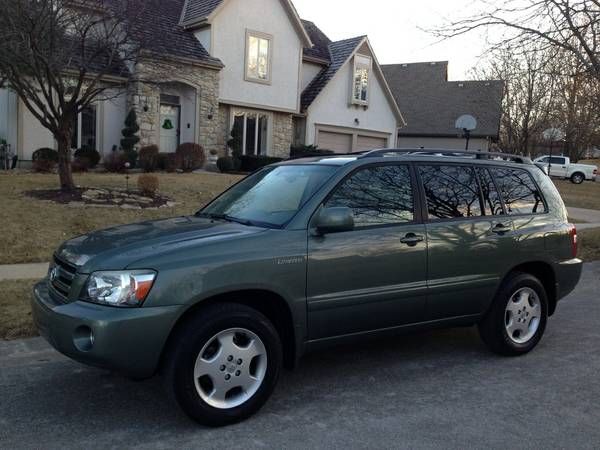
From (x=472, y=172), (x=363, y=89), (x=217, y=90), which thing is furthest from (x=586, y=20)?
(x=363, y=89)

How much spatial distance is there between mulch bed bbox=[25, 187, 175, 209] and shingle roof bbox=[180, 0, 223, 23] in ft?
35.0

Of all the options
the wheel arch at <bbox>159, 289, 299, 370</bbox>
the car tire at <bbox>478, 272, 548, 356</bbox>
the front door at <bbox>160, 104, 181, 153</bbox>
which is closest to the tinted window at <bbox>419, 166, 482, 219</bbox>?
the car tire at <bbox>478, 272, 548, 356</bbox>

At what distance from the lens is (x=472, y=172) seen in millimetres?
5367

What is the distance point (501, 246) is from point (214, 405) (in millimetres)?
2885

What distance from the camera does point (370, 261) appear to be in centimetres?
445

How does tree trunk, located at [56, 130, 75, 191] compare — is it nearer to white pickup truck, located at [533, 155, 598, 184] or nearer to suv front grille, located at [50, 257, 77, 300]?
suv front grille, located at [50, 257, 77, 300]

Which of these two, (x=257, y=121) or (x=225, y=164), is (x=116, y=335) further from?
(x=257, y=121)

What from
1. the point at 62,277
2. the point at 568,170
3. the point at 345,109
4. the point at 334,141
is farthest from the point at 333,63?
the point at 62,277

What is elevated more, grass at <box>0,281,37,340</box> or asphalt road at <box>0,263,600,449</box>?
grass at <box>0,281,37,340</box>

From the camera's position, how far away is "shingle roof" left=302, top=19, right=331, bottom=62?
26562mm

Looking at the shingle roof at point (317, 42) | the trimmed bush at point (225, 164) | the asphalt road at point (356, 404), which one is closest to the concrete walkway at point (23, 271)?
the asphalt road at point (356, 404)

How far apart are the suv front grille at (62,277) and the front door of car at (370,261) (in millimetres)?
1602

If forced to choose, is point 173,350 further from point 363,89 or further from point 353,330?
point 363,89

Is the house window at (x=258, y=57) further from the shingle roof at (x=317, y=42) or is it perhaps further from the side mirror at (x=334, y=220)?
the side mirror at (x=334, y=220)
